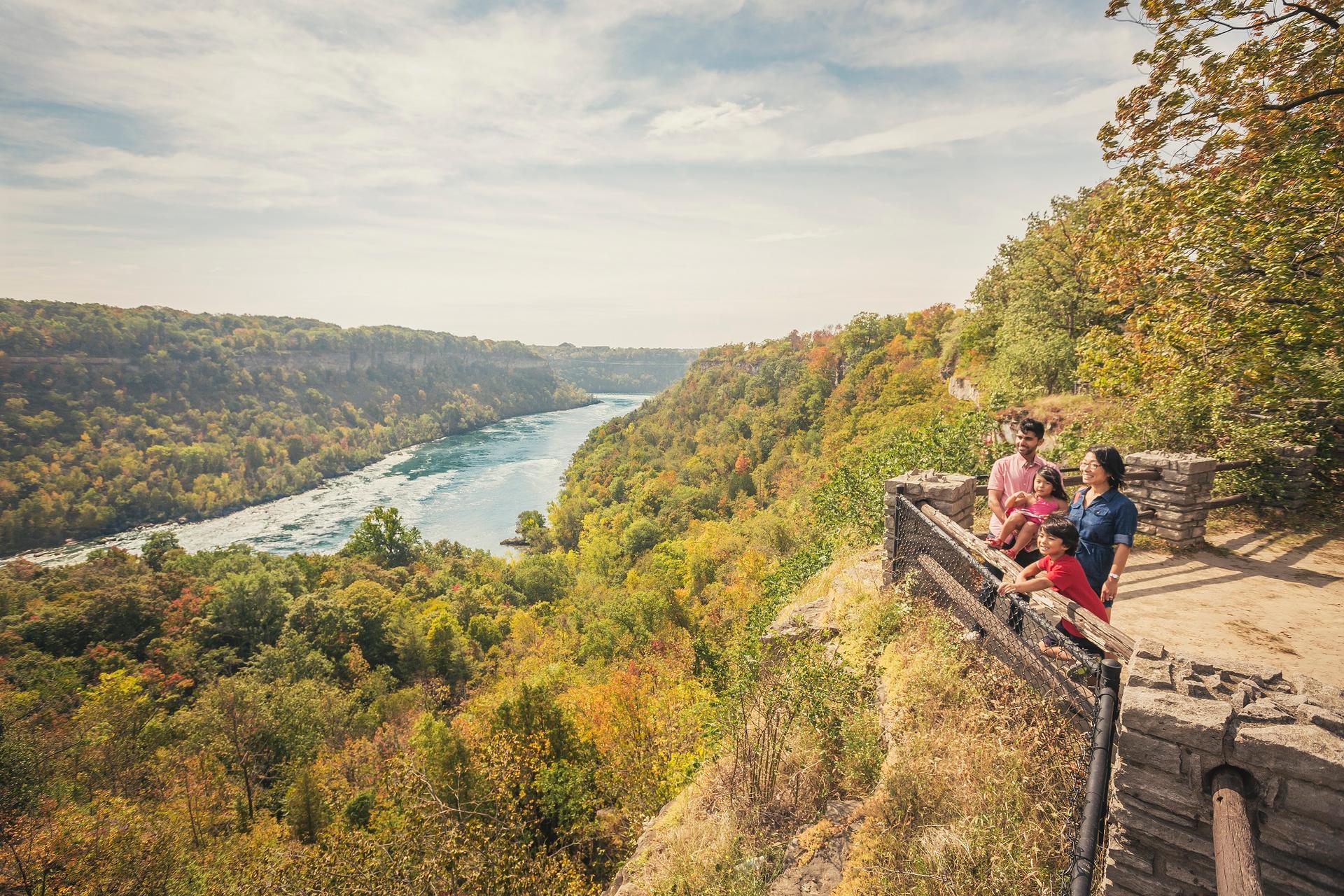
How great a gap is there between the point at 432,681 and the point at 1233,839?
46.0 meters

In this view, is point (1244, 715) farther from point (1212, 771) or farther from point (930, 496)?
point (930, 496)

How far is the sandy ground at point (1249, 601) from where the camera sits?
17.9 feet

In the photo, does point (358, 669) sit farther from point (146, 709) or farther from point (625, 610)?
point (625, 610)

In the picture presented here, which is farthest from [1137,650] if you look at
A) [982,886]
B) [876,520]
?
[876,520]

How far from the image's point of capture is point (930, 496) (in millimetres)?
7500

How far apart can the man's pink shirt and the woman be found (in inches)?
35.9

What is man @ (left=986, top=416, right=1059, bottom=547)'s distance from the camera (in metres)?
5.99

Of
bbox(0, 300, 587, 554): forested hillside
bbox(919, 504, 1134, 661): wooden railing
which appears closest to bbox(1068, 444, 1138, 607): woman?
bbox(919, 504, 1134, 661): wooden railing

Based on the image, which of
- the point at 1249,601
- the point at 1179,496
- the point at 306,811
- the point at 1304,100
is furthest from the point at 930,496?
the point at 306,811

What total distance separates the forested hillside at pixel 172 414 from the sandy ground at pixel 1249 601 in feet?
387

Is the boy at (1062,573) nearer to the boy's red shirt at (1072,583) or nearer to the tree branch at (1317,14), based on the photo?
the boy's red shirt at (1072,583)

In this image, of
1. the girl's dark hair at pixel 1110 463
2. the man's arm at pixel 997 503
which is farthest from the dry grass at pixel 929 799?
the girl's dark hair at pixel 1110 463

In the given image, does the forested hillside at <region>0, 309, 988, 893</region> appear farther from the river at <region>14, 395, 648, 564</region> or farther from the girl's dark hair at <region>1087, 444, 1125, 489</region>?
the river at <region>14, 395, 648, 564</region>

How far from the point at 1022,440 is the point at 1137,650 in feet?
10.9
